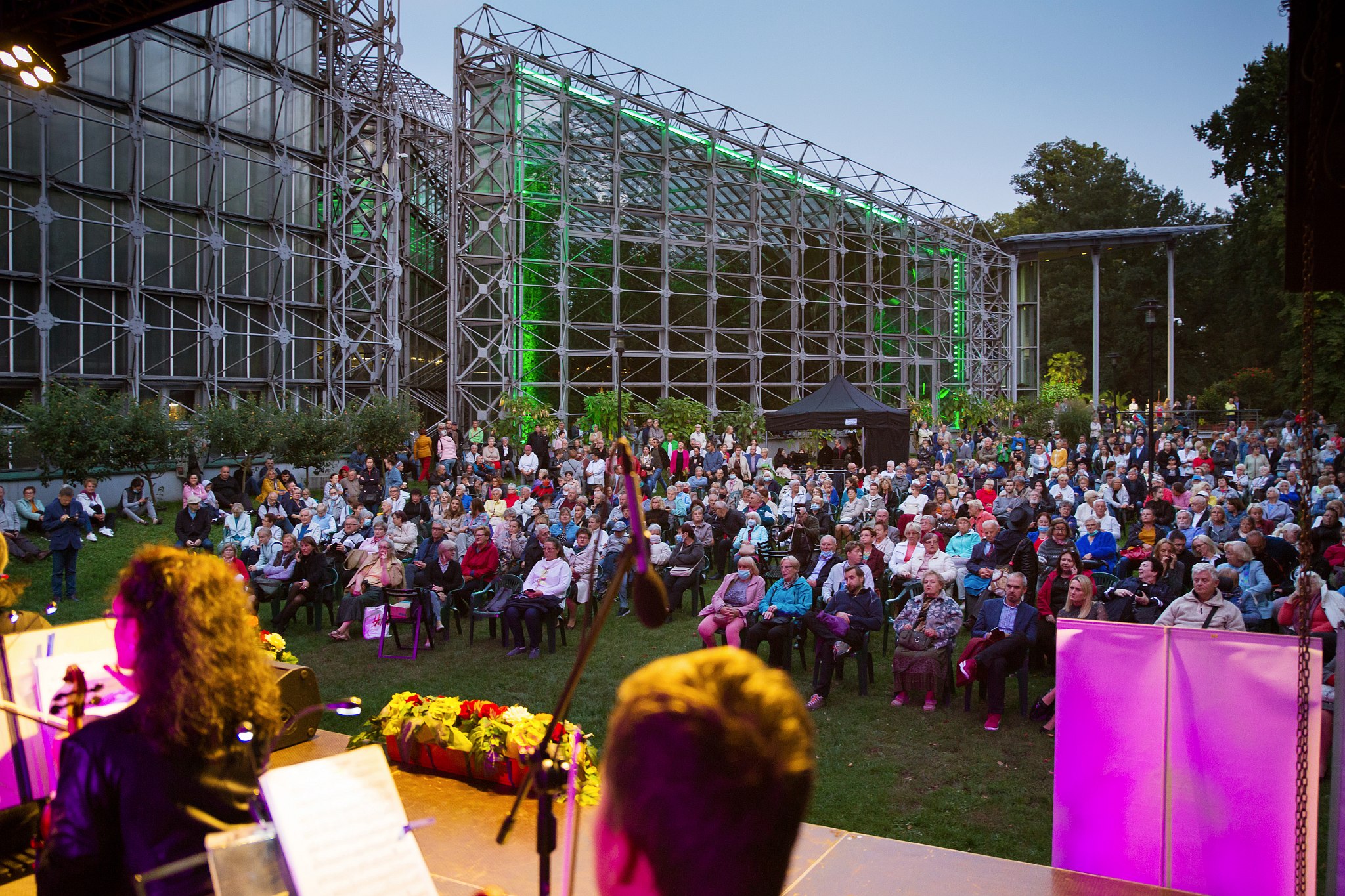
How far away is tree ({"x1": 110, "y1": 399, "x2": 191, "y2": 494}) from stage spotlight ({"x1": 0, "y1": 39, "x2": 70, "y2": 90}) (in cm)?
962

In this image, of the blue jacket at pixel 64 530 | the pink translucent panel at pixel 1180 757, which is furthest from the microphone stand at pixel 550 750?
the blue jacket at pixel 64 530

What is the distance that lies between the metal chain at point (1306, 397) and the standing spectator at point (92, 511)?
15.1 m

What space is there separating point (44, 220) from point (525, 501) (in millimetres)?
11237

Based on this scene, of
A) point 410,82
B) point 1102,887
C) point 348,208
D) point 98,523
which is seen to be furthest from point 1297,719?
point 410,82

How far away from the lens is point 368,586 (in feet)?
34.7

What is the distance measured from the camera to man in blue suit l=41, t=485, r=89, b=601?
11219 millimetres

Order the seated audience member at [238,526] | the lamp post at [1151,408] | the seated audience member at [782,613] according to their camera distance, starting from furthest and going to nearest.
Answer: the lamp post at [1151,408]
the seated audience member at [238,526]
the seated audience member at [782,613]

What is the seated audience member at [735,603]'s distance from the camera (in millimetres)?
8805

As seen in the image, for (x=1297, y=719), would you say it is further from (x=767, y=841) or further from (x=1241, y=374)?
(x=1241, y=374)

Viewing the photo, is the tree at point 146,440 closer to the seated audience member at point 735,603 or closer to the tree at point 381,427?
the tree at point 381,427

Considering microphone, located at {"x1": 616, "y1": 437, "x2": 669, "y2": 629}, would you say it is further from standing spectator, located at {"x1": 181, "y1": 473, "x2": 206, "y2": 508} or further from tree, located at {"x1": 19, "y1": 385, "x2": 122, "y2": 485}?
tree, located at {"x1": 19, "y1": 385, "x2": 122, "y2": 485}

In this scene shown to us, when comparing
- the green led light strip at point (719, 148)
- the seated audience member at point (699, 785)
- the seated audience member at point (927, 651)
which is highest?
the green led light strip at point (719, 148)

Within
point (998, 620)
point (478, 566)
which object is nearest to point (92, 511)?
point (478, 566)

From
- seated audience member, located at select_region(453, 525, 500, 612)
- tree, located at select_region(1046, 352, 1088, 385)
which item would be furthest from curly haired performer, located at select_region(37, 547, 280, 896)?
tree, located at select_region(1046, 352, 1088, 385)
